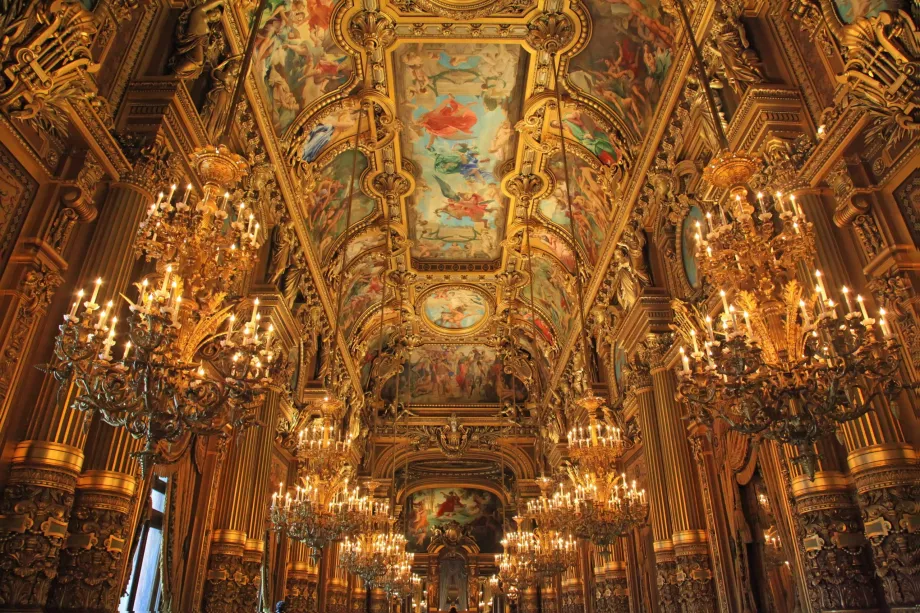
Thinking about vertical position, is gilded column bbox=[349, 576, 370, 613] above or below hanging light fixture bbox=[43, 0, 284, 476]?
below

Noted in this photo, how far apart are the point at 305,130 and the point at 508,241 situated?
7.04 meters

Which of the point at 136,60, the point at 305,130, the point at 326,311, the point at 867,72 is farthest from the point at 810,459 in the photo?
the point at 326,311

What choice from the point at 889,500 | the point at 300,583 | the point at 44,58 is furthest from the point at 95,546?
the point at 300,583

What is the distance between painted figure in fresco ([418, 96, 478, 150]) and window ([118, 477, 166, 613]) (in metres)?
8.83

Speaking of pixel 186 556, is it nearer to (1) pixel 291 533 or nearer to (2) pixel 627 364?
(1) pixel 291 533

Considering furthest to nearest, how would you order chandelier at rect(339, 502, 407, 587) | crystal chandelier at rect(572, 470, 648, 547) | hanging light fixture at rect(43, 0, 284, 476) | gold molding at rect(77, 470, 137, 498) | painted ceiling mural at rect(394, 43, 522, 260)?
1. chandelier at rect(339, 502, 407, 587)
2. painted ceiling mural at rect(394, 43, 522, 260)
3. crystal chandelier at rect(572, 470, 648, 547)
4. gold molding at rect(77, 470, 137, 498)
5. hanging light fixture at rect(43, 0, 284, 476)

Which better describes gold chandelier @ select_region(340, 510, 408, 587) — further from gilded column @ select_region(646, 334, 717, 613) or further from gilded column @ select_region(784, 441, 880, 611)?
gilded column @ select_region(784, 441, 880, 611)

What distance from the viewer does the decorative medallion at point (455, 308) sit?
65.8 feet

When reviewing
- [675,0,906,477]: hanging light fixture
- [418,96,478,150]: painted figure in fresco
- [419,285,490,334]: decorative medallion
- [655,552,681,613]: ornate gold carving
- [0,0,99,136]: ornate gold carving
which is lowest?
[655,552,681,613]: ornate gold carving

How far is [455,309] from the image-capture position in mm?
21172

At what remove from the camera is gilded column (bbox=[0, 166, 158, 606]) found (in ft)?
15.6

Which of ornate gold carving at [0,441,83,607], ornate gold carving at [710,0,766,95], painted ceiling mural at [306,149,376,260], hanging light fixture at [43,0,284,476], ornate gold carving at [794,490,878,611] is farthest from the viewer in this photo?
painted ceiling mural at [306,149,376,260]

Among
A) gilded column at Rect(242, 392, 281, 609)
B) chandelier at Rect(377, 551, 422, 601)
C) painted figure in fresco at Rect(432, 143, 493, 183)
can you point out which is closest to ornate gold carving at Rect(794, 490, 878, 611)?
gilded column at Rect(242, 392, 281, 609)

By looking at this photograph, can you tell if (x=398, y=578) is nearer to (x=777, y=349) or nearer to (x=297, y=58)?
(x=297, y=58)
